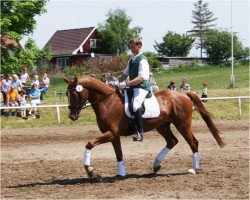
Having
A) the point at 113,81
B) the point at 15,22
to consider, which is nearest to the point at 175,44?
the point at 15,22

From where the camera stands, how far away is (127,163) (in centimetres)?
1092

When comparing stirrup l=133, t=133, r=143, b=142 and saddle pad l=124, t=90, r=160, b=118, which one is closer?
stirrup l=133, t=133, r=143, b=142

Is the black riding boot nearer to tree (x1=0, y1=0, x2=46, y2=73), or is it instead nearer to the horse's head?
the horse's head

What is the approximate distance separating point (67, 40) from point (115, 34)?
7855mm

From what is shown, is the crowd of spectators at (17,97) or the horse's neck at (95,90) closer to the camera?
the horse's neck at (95,90)

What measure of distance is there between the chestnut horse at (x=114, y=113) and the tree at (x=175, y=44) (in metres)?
70.1

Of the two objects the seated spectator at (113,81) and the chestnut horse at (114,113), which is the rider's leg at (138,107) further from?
the seated spectator at (113,81)

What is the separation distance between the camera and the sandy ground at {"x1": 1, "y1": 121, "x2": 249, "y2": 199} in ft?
26.3

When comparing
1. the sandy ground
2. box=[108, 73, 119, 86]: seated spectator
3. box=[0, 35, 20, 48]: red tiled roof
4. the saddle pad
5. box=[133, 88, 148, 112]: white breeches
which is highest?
box=[0, 35, 20, 48]: red tiled roof

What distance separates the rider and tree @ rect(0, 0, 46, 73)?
2015 centimetres

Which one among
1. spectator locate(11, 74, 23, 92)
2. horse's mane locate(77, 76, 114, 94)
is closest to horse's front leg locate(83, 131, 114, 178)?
horse's mane locate(77, 76, 114, 94)

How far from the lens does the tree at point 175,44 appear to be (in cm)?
7926

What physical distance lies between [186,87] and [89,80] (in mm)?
13904

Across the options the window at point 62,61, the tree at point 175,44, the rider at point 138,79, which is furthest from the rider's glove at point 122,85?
the tree at point 175,44
